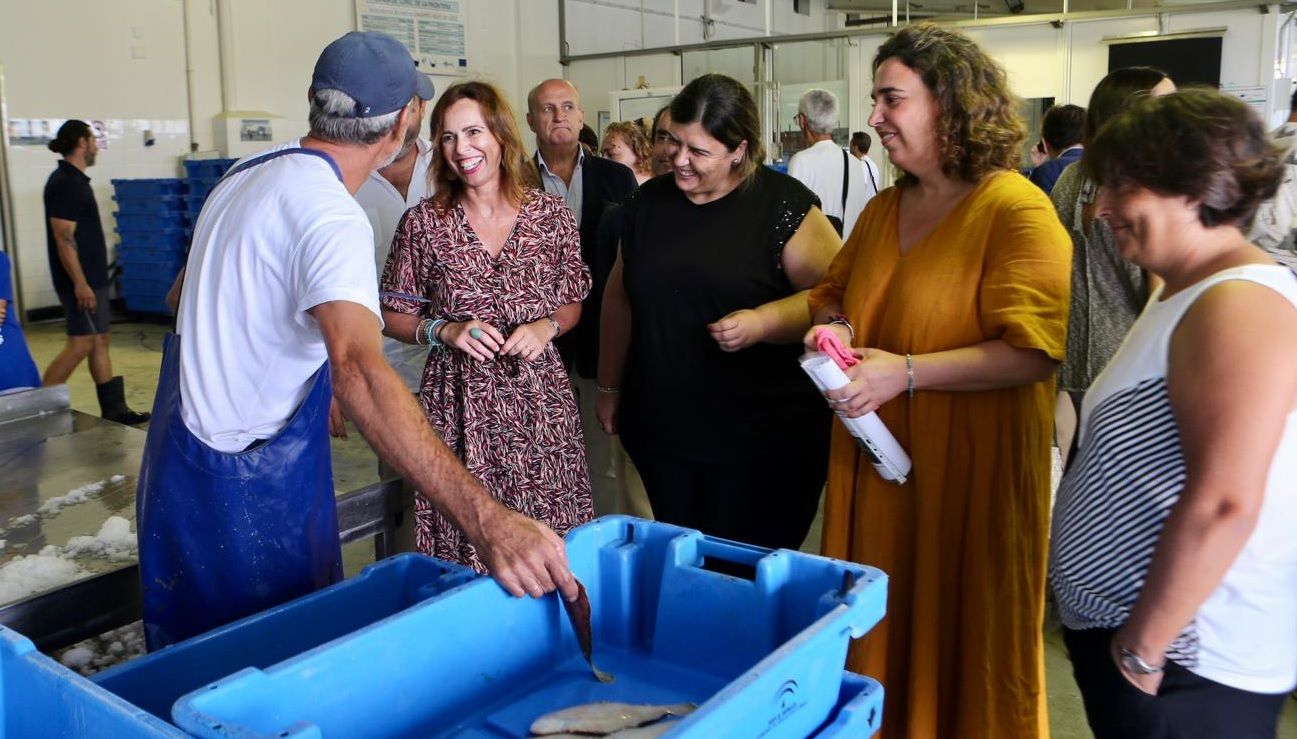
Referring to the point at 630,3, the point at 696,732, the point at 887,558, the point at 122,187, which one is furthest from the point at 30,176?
the point at 696,732

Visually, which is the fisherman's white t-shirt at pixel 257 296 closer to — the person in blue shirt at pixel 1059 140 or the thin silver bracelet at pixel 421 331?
the thin silver bracelet at pixel 421 331

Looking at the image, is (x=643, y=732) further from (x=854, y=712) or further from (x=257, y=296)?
(x=257, y=296)

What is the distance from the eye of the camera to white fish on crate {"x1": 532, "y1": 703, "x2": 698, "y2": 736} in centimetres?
113

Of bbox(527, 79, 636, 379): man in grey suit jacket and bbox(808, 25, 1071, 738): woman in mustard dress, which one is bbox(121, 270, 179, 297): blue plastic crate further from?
bbox(808, 25, 1071, 738): woman in mustard dress

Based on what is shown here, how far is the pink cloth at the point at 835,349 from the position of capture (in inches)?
71.2

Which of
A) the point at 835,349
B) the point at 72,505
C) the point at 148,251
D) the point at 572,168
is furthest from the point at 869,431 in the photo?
the point at 148,251

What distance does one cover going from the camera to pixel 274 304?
4.87 feet

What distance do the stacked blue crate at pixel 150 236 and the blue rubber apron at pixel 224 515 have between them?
7528 millimetres

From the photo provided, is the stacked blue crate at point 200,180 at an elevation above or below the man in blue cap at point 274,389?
above

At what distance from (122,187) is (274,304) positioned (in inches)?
328

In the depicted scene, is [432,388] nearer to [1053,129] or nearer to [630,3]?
[1053,129]

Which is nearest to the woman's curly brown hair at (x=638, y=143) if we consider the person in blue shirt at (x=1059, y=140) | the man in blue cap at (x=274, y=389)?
the person in blue shirt at (x=1059, y=140)

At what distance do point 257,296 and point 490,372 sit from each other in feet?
3.06

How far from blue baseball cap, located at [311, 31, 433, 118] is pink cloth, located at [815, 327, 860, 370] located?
816 millimetres
